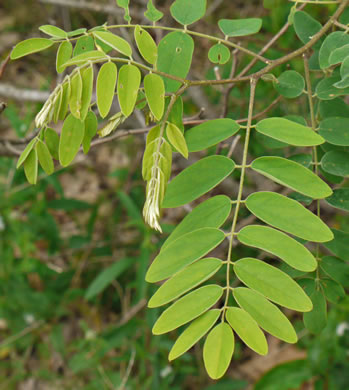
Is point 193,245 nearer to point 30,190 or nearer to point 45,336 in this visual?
point 30,190

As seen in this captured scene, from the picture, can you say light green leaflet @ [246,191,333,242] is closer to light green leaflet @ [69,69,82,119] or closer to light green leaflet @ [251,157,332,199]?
light green leaflet @ [251,157,332,199]

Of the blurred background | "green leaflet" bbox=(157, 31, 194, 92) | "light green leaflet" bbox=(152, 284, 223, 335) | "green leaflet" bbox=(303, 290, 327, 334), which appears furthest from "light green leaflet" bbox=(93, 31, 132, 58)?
the blurred background

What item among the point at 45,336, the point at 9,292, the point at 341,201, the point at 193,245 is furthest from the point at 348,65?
the point at 45,336

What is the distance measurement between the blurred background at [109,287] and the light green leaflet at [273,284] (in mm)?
945

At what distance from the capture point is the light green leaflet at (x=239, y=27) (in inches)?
50.4

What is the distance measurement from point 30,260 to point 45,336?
55 centimetres

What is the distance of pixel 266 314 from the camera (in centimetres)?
95

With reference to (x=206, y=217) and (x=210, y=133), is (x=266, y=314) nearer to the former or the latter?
(x=206, y=217)

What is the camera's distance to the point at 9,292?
101 inches

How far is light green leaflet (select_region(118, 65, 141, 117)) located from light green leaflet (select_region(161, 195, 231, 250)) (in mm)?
258

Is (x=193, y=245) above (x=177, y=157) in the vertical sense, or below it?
above

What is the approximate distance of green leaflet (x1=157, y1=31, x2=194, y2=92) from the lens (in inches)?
44.0

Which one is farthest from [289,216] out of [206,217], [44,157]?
[44,157]

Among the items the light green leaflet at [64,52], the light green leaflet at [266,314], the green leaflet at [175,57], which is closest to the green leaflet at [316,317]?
the light green leaflet at [266,314]
